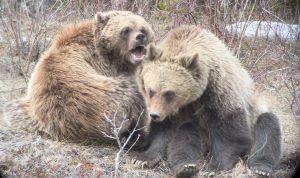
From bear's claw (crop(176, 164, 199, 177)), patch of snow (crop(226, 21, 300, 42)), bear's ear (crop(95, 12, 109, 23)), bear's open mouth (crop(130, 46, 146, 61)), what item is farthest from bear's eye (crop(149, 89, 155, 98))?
patch of snow (crop(226, 21, 300, 42))

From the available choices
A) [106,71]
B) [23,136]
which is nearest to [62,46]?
[106,71]

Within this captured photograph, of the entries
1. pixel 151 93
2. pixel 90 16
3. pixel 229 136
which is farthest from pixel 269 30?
pixel 151 93

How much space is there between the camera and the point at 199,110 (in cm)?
545

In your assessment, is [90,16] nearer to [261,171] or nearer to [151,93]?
[151,93]

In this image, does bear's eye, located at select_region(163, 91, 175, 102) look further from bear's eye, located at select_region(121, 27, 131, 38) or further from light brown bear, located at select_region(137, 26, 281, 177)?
bear's eye, located at select_region(121, 27, 131, 38)

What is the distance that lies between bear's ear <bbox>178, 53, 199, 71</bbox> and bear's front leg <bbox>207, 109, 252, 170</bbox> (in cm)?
47

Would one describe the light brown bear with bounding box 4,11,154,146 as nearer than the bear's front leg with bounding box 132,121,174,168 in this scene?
No

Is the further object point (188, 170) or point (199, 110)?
point (199, 110)

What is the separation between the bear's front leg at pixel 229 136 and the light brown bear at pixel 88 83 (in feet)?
3.20

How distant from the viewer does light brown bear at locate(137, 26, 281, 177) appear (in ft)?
17.1

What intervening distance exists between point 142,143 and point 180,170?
97 cm

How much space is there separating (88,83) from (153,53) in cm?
91

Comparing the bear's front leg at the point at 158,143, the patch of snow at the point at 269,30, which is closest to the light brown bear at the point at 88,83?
the bear's front leg at the point at 158,143

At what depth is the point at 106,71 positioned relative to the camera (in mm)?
6293
